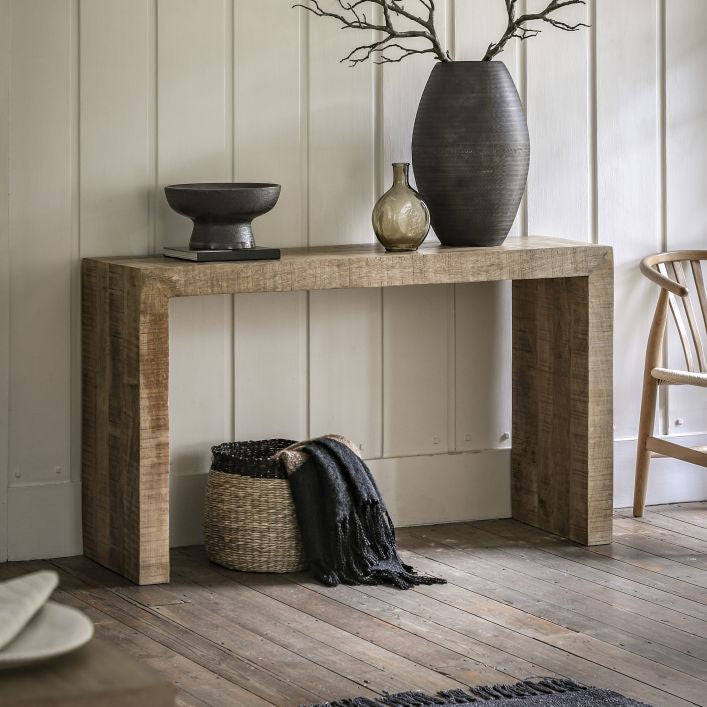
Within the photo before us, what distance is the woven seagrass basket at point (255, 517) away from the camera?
3.56 m

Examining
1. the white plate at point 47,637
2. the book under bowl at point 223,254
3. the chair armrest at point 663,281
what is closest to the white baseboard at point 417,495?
the chair armrest at point 663,281

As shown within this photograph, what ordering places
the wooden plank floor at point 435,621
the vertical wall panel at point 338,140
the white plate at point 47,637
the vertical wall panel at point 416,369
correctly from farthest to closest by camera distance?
the vertical wall panel at point 416,369
the vertical wall panel at point 338,140
the wooden plank floor at point 435,621
the white plate at point 47,637

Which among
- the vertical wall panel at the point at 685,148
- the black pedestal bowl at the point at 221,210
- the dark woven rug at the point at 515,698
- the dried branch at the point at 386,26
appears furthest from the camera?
the vertical wall panel at the point at 685,148

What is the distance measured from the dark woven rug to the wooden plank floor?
0.06m

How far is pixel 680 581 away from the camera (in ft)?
11.6

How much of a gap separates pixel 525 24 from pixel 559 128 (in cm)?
34

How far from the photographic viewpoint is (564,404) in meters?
3.94

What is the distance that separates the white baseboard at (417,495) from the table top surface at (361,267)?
26.8 inches

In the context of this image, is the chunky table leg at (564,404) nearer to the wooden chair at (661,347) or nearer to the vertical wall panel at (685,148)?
the wooden chair at (661,347)

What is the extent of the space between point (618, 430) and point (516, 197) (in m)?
0.96

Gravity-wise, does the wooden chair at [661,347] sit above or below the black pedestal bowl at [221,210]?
below

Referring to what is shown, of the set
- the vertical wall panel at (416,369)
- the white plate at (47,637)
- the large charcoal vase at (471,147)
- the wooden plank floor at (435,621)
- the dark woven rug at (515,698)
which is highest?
the large charcoal vase at (471,147)

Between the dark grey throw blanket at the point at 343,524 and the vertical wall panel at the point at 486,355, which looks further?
the vertical wall panel at the point at 486,355

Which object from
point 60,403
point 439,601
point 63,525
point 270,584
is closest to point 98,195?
point 60,403
